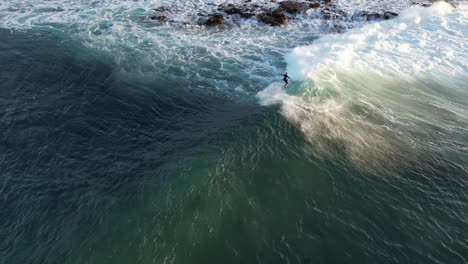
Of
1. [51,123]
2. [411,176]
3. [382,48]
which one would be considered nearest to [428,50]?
[382,48]

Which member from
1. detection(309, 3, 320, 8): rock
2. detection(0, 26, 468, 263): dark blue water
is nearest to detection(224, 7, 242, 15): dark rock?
detection(309, 3, 320, 8): rock

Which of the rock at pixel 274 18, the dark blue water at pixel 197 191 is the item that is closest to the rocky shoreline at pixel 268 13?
the rock at pixel 274 18

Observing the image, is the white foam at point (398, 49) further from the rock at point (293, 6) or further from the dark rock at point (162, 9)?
the dark rock at point (162, 9)

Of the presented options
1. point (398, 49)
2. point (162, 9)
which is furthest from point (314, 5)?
point (162, 9)

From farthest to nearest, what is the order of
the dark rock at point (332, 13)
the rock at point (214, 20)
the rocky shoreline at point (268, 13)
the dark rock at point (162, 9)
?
the dark rock at point (162, 9) → the dark rock at point (332, 13) → the rocky shoreline at point (268, 13) → the rock at point (214, 20)

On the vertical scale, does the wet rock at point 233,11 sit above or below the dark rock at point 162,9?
below

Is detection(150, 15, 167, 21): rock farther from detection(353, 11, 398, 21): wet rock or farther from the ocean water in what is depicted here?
detection(353, 11, 398, 21): wet rock

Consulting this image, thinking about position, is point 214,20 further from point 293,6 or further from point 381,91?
point 381,91

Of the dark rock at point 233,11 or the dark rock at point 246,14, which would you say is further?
the dark rock at point 233,11

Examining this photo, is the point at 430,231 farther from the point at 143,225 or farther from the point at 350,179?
the point at 143,225
